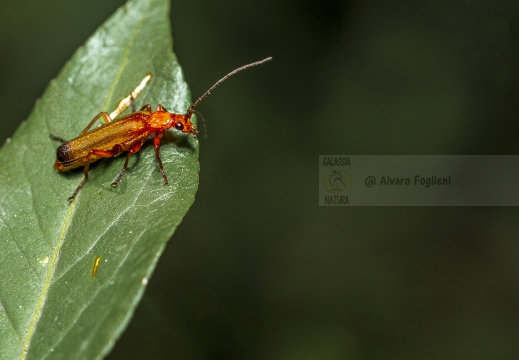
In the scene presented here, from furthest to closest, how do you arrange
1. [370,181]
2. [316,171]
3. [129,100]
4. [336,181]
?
[316,171]
[370,181]
[336,181]
[129,100]

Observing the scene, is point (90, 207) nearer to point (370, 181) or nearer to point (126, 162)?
point (126, 162)

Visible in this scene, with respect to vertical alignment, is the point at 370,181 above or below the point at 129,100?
below

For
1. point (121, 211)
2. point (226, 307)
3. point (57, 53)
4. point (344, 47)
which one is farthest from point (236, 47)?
point (121, 211)

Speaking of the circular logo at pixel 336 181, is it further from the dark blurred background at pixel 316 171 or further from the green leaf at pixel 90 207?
the green leaf at pixel 90 207

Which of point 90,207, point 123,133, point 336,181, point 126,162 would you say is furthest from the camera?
point 336,181

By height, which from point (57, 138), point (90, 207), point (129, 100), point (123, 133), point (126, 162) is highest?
point (129, 100)

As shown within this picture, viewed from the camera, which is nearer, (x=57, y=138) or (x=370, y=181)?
(x=57, y=138)

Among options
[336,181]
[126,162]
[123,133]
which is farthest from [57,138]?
[336,181]

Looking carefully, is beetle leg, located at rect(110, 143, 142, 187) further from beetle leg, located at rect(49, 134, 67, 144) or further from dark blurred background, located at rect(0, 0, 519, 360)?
dark blurred background, located at rect(0, 0, 519, 360)
